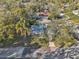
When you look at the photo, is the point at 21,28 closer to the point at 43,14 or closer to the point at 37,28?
the point at 37,28

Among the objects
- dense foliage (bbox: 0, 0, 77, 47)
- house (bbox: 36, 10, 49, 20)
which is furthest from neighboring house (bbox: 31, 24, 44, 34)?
house (bbox: 36, 10, 49, 20)

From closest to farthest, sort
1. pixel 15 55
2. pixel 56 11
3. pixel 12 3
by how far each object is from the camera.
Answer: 1. pixel 15 55
2. pixel 12 3
3. pixel 56 11

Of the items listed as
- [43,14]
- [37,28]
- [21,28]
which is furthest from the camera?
[43,14]

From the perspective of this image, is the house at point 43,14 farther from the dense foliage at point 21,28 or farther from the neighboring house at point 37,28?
the neighboring house at point 37,28

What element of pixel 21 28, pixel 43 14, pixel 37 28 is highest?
pixel 21 28

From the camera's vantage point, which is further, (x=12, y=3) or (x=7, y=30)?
(x=12, y=3)

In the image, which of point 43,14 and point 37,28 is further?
point 43,14

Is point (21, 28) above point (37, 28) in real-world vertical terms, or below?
above

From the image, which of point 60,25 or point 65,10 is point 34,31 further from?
point 65,10

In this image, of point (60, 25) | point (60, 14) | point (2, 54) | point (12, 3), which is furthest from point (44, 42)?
point (60, 14)

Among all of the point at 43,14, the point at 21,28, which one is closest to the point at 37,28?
the point at 21,28

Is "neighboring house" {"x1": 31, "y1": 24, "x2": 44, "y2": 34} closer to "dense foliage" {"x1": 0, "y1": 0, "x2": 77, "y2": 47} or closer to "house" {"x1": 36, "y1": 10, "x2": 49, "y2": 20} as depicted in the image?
"dense foliage" {"x1": 0, "y1": 0, "x2": 77, "y2": 47}
